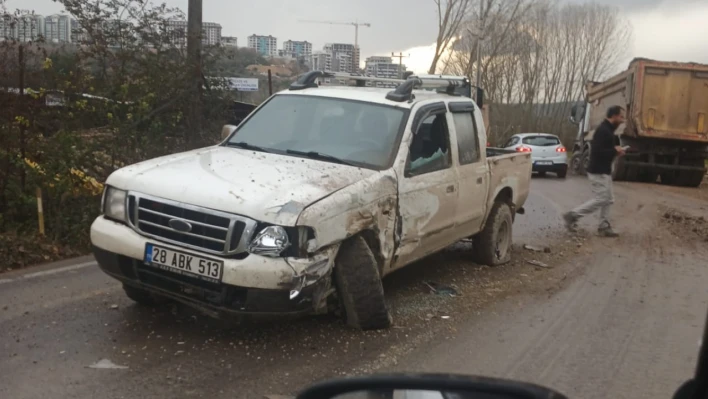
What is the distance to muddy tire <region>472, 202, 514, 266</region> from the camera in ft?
26.5

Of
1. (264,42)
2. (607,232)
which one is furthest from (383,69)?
(607,232)

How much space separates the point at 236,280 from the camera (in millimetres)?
4695

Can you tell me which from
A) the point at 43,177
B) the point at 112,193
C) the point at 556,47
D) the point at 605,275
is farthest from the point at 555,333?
the point at 556,47

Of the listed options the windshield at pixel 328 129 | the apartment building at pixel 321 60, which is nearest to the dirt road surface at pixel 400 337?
the windshield at pixel 328 129

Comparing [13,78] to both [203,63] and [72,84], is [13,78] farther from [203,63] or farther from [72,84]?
[203,63]

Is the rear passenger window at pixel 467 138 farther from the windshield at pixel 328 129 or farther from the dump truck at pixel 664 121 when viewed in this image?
the dump truck at pixel 664 121

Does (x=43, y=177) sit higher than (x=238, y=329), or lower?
higher

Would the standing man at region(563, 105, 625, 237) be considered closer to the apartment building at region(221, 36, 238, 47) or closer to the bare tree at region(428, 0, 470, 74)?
the apartment building at region(221, 36, 238, 47)

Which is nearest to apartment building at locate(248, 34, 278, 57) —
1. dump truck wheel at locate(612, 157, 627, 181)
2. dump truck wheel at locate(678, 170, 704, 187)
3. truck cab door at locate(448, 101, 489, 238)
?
dump truck wheel at locate(612, 157, 627, 181)

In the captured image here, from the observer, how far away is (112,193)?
5.36 metres

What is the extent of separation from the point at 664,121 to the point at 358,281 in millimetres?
16890

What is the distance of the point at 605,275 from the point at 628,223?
14.5ft

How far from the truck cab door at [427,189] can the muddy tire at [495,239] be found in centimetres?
114

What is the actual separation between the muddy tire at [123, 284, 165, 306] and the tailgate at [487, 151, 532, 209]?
12.2ft
